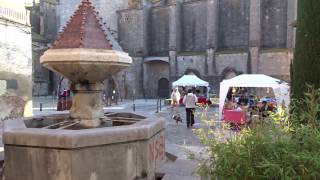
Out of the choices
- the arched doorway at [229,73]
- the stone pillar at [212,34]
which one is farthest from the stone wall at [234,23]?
the arched doorway at [229,73]

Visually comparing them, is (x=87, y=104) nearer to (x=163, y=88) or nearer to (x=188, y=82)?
(x=188, y=82)

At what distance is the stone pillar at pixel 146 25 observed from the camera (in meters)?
42.7

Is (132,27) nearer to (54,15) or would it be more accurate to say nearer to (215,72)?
(215,72)

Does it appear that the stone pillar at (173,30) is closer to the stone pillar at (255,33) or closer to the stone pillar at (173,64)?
the stone pillar at (173,64)

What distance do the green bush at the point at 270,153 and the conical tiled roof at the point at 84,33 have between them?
8.48 feet

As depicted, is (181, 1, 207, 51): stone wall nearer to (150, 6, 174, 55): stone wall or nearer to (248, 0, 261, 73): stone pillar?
(150, 6, 174, 55): stone wall

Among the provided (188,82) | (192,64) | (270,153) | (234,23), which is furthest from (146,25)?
(270,153)

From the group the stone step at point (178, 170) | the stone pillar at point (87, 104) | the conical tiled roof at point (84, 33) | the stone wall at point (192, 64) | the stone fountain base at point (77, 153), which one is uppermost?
the stone wall at point (192, 64)

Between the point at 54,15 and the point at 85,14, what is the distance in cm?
5460

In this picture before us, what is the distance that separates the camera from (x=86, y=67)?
5297 millimetres

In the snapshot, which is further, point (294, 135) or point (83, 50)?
point (83, 50)

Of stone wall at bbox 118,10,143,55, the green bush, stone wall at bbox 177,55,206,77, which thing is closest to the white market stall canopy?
stone wall at bbox 177,55,206,77

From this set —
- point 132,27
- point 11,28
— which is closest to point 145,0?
point 132,27

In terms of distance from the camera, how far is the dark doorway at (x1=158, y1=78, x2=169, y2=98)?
42688mm
